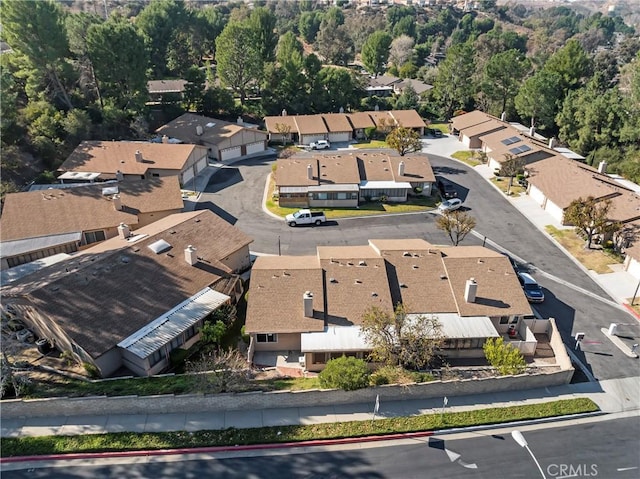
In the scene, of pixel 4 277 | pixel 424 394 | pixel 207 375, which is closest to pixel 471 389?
pixel 424 394

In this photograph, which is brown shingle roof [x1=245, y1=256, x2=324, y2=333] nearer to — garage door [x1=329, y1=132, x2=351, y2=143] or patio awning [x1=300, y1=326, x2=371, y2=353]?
patio awning [x1=300, y1=326, x2=371, y2=353]

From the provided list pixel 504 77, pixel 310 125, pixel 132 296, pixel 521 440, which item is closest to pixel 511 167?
pixel 310 125

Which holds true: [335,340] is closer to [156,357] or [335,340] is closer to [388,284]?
[388,284]

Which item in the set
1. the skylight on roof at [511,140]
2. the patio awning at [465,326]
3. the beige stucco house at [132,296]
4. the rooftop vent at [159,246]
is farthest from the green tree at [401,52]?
the patio awning at [465,326]

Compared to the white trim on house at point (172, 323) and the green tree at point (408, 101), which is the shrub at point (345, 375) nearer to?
the white trim on house at point (172, 323)

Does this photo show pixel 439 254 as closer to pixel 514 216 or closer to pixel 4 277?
pixel 514 216

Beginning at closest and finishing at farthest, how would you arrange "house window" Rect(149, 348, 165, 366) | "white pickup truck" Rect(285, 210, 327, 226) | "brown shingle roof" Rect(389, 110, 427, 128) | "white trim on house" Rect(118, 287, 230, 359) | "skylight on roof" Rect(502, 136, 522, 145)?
1. "white trim on house" Rect(118, 287, 230, 359)
2. "house window" Rect(149, 348, 165, 366)
3. "white pickup truck" Rect(285, 210, 327, 226)
4. "skylight on roof" Rect(502, 136, 522, 145)
5. "brown shingle roof" Rect(389, 110, 427, 128)

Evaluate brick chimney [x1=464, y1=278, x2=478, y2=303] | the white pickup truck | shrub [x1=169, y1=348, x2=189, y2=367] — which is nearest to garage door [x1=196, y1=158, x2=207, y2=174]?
the white pickup truck
